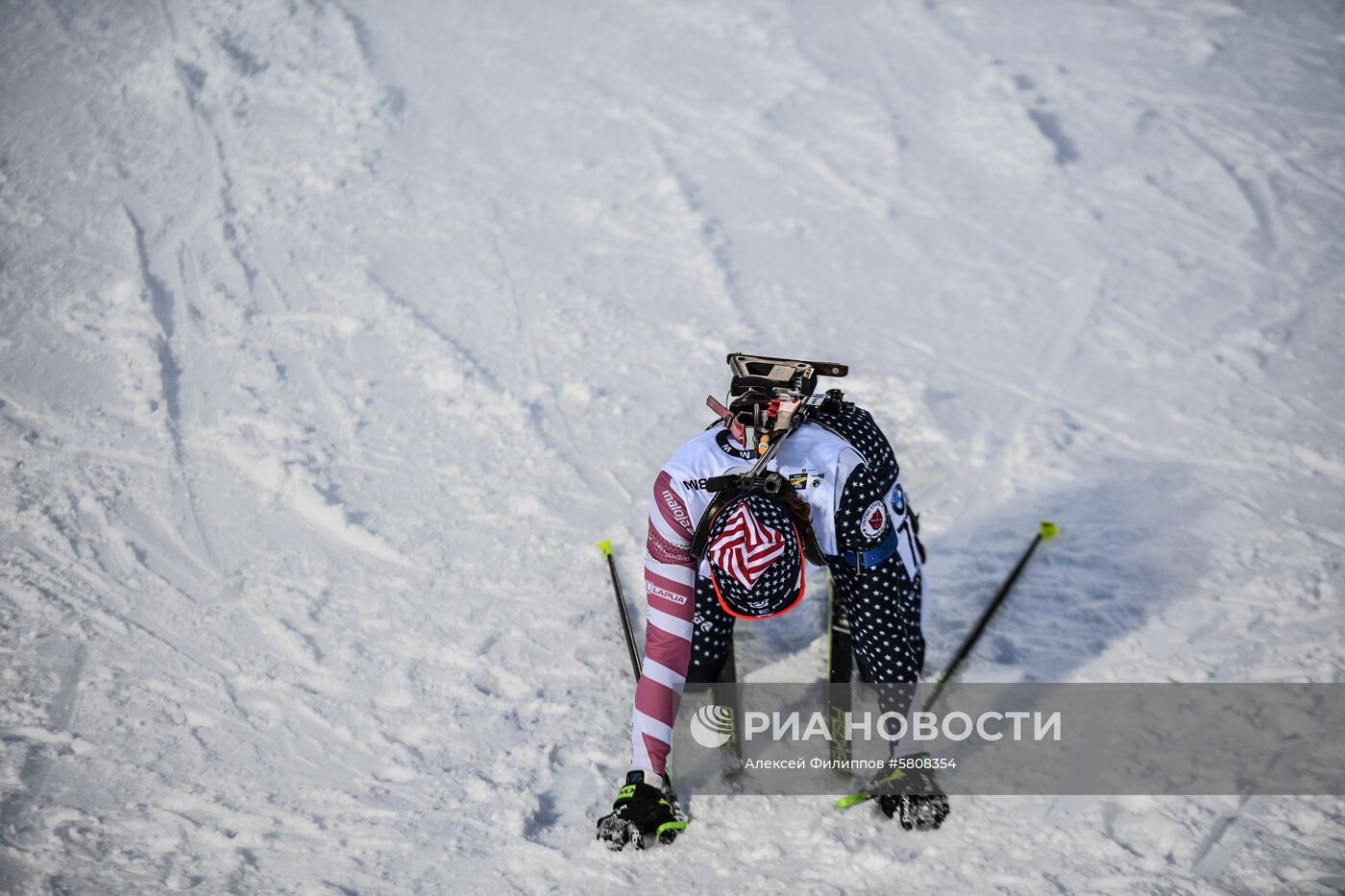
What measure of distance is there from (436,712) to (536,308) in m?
3.60

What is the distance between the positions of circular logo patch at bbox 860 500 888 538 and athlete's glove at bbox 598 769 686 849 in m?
1.13

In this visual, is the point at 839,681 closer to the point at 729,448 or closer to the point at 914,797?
the point at 914,797

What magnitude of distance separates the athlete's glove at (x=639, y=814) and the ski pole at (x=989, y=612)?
133 cm

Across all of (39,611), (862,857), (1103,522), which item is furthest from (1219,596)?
(39,611)

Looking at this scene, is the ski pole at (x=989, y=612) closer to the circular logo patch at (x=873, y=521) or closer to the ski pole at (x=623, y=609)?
the circular logo patch at (x=873, y=521)

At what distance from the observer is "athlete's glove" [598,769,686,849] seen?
3869 millimetres

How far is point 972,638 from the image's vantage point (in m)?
4.86

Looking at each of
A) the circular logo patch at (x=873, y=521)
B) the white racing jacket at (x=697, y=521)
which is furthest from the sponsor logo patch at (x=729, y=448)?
the circular logo patch at (x=873, y=521)

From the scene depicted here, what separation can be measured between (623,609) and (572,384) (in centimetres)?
227

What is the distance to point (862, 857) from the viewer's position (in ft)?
12.9

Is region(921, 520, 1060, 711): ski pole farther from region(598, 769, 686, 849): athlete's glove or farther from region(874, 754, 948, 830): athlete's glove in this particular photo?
region(598, 769, 686, 849): athlete's glove

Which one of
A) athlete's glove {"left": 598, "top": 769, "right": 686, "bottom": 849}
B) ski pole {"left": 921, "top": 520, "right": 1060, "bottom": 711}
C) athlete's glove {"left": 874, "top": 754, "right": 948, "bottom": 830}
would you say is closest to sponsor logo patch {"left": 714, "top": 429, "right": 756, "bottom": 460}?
athlete's glove {"left": 598, "top": 769, "right": 686, "bottom": 849}
